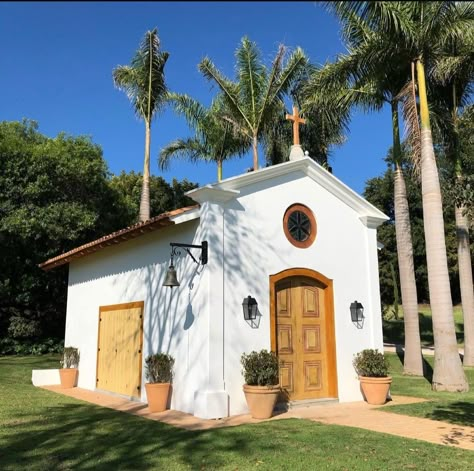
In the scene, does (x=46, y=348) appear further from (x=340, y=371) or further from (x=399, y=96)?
(x=399, y=96)

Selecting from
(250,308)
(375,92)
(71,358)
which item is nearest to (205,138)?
(375,92)

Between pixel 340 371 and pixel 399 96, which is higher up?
pixel 399 96

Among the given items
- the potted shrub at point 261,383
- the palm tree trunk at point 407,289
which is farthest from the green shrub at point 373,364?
the palm tree trunk at point 407,289

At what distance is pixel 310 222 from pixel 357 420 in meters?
4.23

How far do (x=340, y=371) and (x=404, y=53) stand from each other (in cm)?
839

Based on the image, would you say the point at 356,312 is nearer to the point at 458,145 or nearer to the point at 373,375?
the point at 373,375

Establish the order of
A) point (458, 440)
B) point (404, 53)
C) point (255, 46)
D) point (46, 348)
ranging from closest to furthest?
point (458, 440) → point (404, 53) → point (255, 46) → point (46, 348)

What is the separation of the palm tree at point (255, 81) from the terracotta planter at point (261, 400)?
13426 mm

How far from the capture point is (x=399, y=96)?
14.3 meters

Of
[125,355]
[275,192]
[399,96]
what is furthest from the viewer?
[399,96]

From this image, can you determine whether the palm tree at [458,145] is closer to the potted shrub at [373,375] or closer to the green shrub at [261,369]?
the potted shrub at [373,375]

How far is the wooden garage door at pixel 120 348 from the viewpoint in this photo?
11219 millimetres

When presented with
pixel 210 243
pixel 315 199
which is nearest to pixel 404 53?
pixel 315 199

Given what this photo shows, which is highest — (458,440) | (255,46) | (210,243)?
(255,46)
